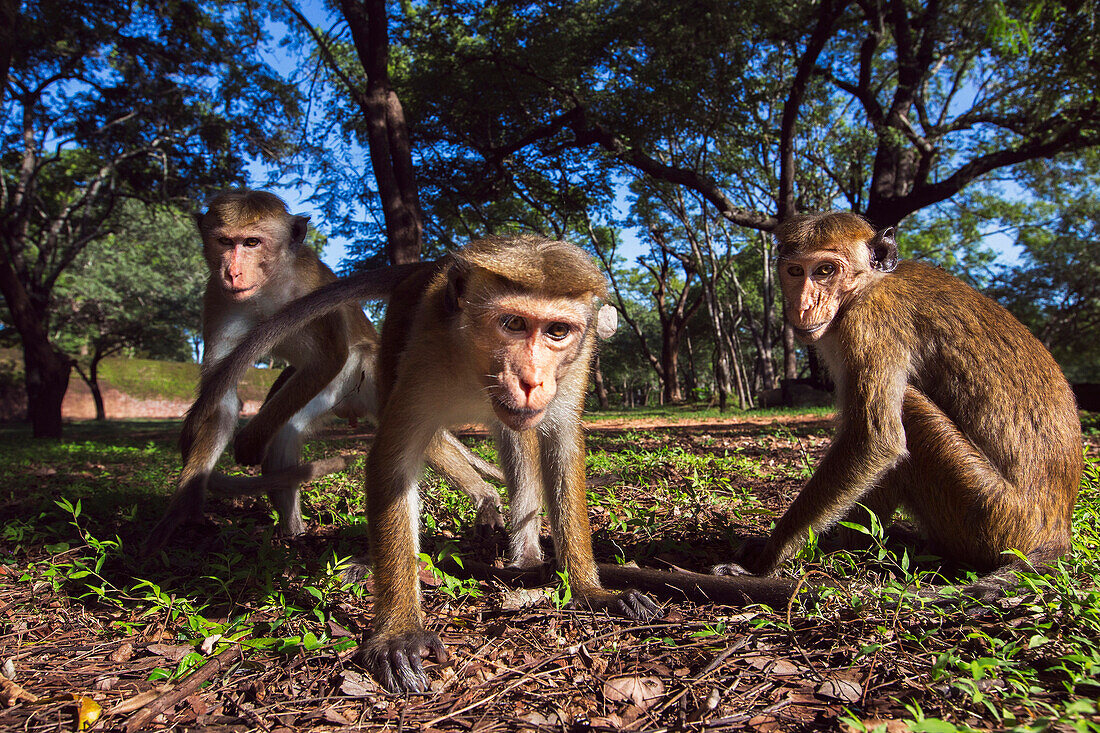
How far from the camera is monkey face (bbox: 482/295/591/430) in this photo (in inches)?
90.1

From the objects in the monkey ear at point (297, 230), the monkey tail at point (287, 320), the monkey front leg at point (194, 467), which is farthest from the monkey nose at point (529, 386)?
the monkey ear at point (297, 230)

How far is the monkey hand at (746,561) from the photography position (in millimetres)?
3043

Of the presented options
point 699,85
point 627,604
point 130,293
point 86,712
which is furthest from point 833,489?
point 130,293

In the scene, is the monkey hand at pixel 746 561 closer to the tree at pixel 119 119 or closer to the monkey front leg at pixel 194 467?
the monkey front leg at pixel 194 467

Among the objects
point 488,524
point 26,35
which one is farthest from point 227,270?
point 26,35

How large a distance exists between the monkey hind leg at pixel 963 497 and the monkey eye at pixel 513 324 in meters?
1.85

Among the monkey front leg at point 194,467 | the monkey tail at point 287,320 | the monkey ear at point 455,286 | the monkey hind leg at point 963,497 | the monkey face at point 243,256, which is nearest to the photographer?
the monkey ear at point 455,286

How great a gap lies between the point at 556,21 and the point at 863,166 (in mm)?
9717

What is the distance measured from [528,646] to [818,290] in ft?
6.88

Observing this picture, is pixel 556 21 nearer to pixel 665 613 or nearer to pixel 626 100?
pixel 626 100

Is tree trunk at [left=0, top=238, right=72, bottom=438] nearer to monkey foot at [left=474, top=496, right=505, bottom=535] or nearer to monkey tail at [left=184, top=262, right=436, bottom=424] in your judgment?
monkey tail at [left=184, top=262, right=436, bottom=424]

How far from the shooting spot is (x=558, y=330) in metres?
2.47

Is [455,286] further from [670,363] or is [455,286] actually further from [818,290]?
[670,363]

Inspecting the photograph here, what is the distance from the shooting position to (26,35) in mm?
10641
